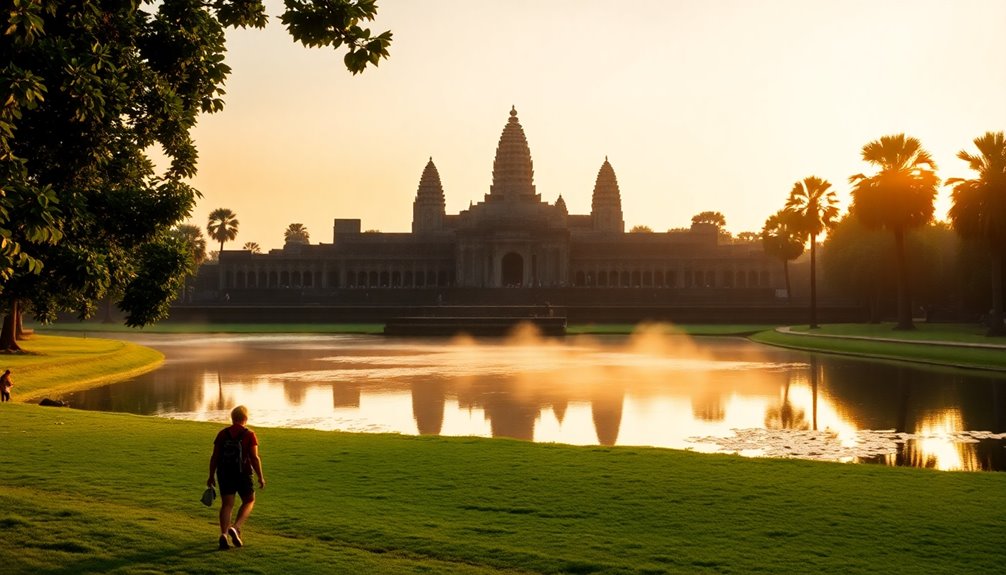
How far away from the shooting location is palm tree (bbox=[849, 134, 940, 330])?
58281 mm

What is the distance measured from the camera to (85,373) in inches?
1368

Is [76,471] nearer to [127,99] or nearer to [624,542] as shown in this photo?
[127,99]

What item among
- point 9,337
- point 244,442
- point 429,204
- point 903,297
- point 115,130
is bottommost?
point 244,442

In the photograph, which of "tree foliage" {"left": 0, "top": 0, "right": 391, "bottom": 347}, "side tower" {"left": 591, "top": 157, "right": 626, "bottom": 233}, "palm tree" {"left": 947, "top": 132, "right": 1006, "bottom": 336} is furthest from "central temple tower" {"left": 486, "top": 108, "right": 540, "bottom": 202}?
"tree foliage" {"left": 0, "top": 0, "right": 391, "bottom": 347}

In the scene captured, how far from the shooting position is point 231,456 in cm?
1016

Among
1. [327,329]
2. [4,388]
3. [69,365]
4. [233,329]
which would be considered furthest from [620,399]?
[233,329]

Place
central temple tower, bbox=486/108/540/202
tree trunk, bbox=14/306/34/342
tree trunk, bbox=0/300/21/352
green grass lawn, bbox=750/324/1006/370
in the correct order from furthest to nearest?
1. central temple tower, bbox=486/108/540/202
2. tree trunk, bbox=14/306/34/342
3. tree trunk, bbox=0/300/21/352
4. green grass lawn, bbox=750/324/1006/370

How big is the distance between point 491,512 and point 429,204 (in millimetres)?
129561

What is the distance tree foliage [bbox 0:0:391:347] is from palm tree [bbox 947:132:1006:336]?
47.2 m

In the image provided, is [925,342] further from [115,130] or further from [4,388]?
[115,130]

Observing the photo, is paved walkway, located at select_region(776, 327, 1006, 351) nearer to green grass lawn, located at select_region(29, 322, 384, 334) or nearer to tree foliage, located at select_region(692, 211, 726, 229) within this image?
green grass lawn, located at select_region(29, 322, 384, 334)

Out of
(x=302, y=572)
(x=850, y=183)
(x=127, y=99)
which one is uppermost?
(x=850, y=183)

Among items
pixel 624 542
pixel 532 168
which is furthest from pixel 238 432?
pixel 532 168

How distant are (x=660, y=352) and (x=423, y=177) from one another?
100m
